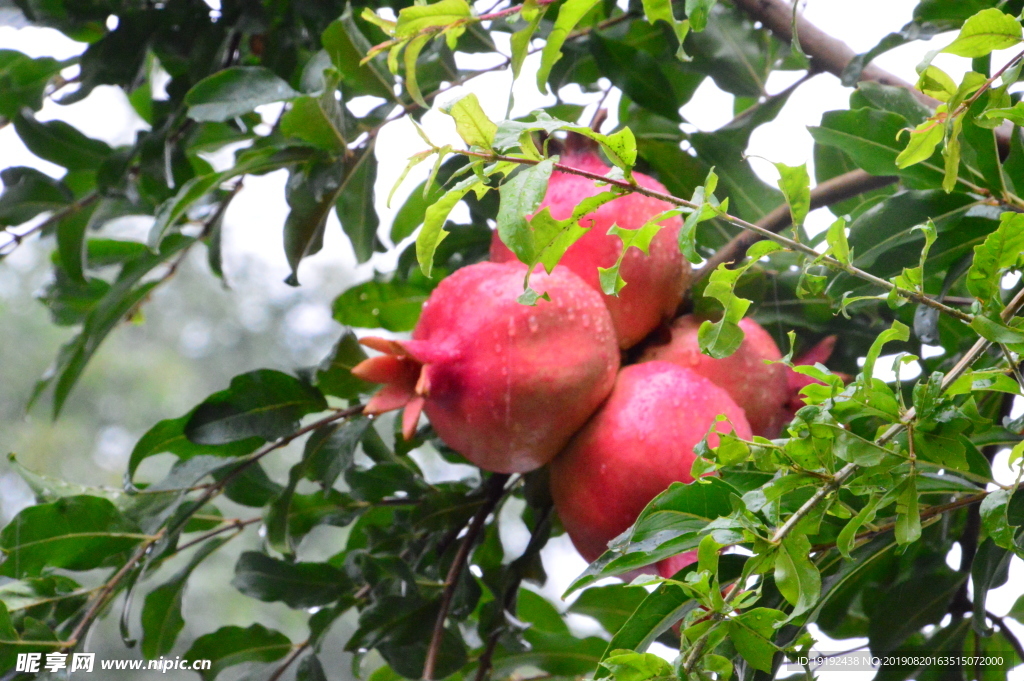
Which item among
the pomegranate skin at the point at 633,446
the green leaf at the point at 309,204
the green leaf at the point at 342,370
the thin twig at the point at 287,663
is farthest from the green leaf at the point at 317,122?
the thin twig at the point at 287,663

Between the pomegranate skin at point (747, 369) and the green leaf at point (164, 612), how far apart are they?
1.33 feet

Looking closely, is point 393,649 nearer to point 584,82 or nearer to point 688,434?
point 688,434

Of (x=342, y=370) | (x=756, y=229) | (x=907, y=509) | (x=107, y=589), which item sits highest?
(x=756, y=229)

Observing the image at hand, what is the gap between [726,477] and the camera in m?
0.50

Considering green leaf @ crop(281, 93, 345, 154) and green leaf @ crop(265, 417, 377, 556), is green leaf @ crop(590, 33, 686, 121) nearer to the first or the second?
green leaf @ crop(281, 93, 345, 154)

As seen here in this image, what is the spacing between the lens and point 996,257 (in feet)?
1.22

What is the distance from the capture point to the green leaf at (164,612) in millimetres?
756

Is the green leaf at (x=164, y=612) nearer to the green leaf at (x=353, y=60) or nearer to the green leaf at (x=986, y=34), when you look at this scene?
the green leaf at (x=353, y=60)

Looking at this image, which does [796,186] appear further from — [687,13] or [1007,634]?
[1007,634]

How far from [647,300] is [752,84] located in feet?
0.78

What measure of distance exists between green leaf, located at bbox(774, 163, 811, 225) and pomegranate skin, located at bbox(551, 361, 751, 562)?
0.60 ft

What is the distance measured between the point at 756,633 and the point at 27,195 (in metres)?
0.76

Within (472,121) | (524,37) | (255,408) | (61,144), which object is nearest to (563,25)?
(524,37)

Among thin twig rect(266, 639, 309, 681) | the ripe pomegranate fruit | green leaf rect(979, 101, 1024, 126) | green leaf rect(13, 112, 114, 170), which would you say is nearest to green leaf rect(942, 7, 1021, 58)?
green leaf rect(979, 101, 1024, 126)
